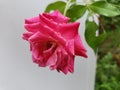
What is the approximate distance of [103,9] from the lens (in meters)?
0.89

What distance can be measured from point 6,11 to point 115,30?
3.49 ft

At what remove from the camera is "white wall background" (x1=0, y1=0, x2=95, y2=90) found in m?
1.08

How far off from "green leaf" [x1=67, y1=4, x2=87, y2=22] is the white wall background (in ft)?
0.74

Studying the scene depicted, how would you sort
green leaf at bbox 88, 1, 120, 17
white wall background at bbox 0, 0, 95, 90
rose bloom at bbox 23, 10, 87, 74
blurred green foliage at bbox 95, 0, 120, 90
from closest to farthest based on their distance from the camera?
rose bloom at bbox 23, 10, 87, 74 < green leaf at bbox 88, 1, 120, 17 < white wall background at bbox 0, 0, 95, 90 < blurred green foliage at bbox 95, 0, 120, 90

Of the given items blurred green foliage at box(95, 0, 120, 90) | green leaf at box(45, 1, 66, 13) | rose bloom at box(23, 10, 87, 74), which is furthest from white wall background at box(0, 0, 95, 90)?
blurred green foliage at box(95, 0, 120, 90)

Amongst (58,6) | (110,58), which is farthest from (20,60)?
(110,58)

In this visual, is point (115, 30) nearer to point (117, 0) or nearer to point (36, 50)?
point (117, 0)

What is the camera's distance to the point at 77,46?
0.76 metres

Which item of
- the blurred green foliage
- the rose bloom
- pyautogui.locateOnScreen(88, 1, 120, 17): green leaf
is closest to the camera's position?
the rose bloom

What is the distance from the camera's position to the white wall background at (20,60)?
108 centimetres

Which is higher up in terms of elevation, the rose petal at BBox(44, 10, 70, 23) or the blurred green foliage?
the rose petal at BBox(44, 10, 70, 23)

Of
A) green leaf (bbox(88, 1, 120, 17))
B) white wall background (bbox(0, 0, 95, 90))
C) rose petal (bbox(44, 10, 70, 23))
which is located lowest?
white wall background (bbox(0, 0, 95, 90))

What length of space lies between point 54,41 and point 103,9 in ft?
0.65

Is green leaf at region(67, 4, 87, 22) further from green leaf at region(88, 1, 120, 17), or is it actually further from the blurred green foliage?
the blurred green foliage
